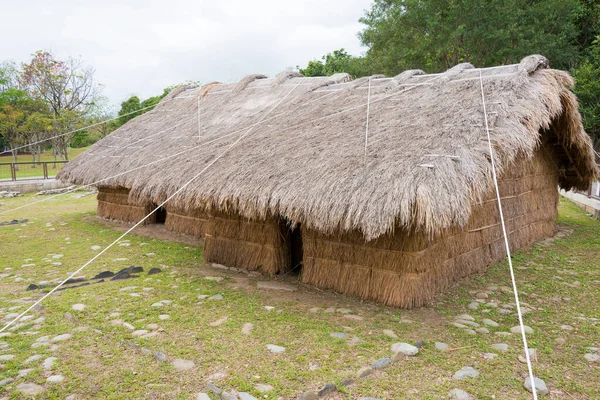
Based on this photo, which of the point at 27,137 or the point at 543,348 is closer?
the point at 543,348

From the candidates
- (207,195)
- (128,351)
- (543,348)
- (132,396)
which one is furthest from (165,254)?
(543,348)

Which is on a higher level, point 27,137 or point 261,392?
point 27,137

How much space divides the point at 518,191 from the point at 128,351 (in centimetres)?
614

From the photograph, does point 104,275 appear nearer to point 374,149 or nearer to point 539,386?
point 374,149

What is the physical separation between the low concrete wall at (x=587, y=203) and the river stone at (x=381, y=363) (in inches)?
351

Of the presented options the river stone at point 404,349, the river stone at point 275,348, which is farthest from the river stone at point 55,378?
the river stone at point 404,349

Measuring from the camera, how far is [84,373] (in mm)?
3424

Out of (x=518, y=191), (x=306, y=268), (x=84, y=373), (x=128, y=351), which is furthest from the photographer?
(x=518, y=191)

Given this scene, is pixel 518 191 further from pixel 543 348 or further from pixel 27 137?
pixel 27 137

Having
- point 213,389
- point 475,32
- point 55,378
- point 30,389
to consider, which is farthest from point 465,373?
point 475,32

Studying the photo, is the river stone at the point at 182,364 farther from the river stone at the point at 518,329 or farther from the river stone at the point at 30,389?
the river stone at the point at 518,329

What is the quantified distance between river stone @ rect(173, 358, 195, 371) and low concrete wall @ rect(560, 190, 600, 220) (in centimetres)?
1008

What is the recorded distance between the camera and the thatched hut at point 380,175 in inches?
173

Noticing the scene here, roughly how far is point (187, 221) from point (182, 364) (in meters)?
5.10
